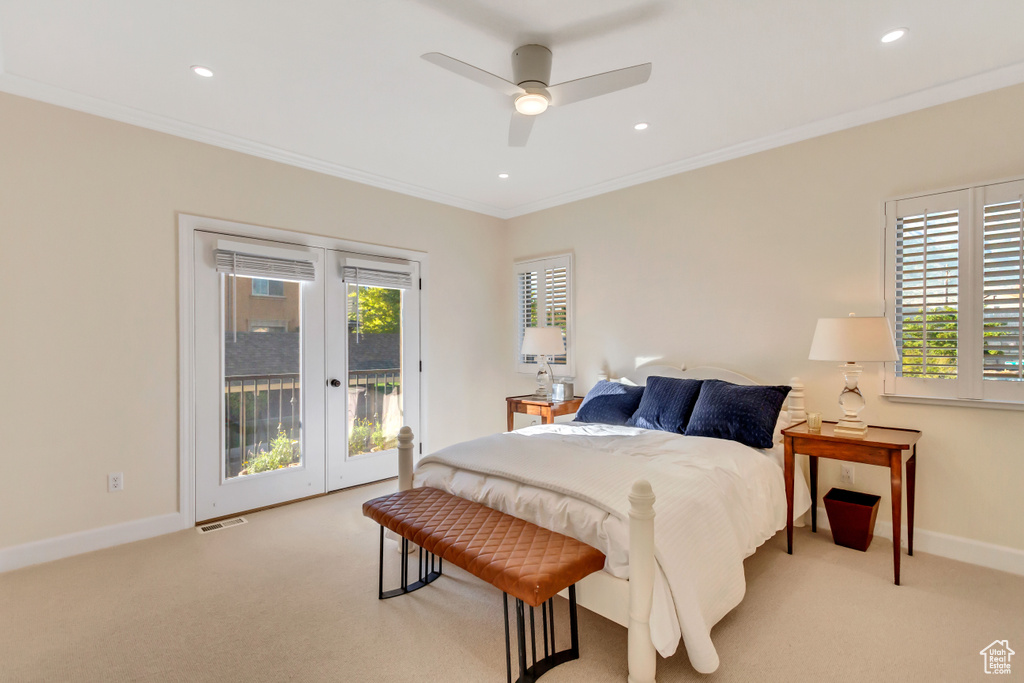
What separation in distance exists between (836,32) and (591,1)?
1.17 meters

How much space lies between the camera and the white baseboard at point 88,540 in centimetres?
269

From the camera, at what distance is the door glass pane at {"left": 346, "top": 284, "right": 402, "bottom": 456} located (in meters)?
4.15

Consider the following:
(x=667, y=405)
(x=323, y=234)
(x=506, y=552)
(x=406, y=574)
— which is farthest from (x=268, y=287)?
(x=667, y=405)

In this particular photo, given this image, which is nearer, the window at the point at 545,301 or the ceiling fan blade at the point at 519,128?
the ceiling fan blade at the point at 519,128

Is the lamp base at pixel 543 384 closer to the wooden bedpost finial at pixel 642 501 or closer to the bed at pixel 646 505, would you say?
the bed at pixel 646 505

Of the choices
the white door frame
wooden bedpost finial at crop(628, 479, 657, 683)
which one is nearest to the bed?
wooden bedpost finial at crop(628, 479, 657, 683)

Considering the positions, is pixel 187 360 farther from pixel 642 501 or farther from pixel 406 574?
pixel 642 501

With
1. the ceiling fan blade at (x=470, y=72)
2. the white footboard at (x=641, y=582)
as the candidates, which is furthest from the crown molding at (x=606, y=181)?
the white footboard at (x=641, y=582)

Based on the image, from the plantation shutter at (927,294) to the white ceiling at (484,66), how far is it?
2.34 feet

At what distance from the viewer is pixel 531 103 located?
2328mm

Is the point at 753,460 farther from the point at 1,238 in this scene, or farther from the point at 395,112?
the point at 1,238

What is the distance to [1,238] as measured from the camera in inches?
105

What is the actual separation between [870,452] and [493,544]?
6.72 feet

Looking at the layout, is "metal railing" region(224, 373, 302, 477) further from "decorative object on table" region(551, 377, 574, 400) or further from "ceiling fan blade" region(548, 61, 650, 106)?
"ceiling fan blade" region(548, 61, 650, 106)
